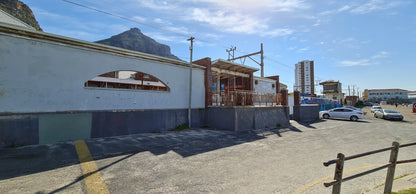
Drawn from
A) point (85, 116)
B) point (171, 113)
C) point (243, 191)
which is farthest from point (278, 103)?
point (85, 116)

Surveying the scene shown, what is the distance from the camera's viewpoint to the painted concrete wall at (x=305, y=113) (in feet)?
59.3

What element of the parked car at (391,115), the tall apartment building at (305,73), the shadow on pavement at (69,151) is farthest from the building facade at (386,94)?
the shadow on pavement at (69,151)

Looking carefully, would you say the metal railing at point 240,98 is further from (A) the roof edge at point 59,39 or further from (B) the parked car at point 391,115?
(B) the parked car at point 391,115

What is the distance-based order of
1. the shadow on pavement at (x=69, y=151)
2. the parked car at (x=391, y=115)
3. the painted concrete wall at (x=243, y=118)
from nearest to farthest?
the shadow on pavement at (x=69, y=151), the painted concrete wall at (x=243, y=118), the parked car at (x=391, y=115)

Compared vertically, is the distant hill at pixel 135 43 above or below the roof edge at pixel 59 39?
above

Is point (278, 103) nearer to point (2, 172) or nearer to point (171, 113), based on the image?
point (171, 113)

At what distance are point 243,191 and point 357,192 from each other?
8.00 ft

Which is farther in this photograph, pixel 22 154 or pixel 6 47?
pixel 6 47

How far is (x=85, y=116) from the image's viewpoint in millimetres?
8336

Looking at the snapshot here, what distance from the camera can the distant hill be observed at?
93.3 metres

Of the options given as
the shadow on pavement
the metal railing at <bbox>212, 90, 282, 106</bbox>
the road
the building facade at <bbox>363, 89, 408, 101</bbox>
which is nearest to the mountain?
the shadow on pavement

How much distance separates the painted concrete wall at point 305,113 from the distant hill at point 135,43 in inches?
3590

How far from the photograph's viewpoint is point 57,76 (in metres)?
7.73

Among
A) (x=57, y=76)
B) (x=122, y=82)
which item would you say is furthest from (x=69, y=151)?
(x=122, y=82)
